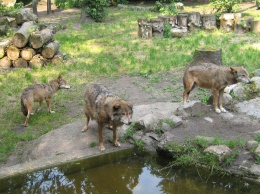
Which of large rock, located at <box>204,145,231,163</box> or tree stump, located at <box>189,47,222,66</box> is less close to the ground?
tree stump, located at <box>189,47,222,66</box>

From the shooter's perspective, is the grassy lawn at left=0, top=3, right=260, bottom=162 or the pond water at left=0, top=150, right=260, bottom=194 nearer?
the pond water at left=0, top=150, right=260, bottom=194

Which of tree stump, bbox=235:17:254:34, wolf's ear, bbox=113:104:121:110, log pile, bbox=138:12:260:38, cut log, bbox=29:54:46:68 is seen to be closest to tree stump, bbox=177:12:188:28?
log pile, bbox=138:12:260:38

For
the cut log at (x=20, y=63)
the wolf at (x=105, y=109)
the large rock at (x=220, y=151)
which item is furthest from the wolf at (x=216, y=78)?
the cut log at (x=20, y=63)

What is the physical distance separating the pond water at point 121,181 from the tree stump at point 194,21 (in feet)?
42.1

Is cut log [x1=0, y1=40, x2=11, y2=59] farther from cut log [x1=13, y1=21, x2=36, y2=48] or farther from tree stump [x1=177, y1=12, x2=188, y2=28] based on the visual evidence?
tree stump [x1=177, y1=12, x2=188, y2=28]

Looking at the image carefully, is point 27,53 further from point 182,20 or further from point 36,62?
point 182,20

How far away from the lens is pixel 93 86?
323 inches

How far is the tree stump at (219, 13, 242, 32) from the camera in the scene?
17.9m

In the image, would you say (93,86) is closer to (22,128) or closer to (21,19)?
(22,128)

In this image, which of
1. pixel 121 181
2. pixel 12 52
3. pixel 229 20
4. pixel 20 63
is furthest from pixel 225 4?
pixel 121 181

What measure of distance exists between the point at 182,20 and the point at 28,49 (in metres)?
8.38

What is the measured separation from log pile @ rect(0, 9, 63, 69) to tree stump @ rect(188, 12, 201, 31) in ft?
24.7

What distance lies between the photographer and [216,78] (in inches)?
354

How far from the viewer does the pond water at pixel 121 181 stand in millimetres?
5953
